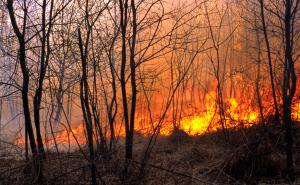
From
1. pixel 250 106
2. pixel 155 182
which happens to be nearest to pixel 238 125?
pixel 250 106

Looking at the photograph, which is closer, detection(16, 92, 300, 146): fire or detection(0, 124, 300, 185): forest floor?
detection(0, 124, 300, 185): forest floor

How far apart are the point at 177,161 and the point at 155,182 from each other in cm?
178

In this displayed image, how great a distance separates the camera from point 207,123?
10.9 m

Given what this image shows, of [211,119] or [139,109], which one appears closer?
[211,119]

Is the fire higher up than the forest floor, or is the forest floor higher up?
the fire

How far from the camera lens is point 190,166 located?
7.96 m

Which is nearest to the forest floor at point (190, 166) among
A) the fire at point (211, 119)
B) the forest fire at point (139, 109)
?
the forest fire at point (139, 109)

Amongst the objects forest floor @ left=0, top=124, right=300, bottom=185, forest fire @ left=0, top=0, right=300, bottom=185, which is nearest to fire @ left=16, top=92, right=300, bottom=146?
forest fire @ left=0, top=0, right=300, bottom=185

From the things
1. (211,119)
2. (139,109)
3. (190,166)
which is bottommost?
(190,166)

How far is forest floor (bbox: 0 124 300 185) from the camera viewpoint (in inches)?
240

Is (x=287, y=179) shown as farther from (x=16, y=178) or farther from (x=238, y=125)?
(x=16, y=178)

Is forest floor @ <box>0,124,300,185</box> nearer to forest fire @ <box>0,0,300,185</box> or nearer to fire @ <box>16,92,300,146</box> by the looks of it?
forest fire @ <box>0,0,300,185</box>

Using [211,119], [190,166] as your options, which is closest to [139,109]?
[211,119]

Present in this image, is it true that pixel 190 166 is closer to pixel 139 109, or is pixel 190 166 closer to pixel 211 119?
pixel 211 119
